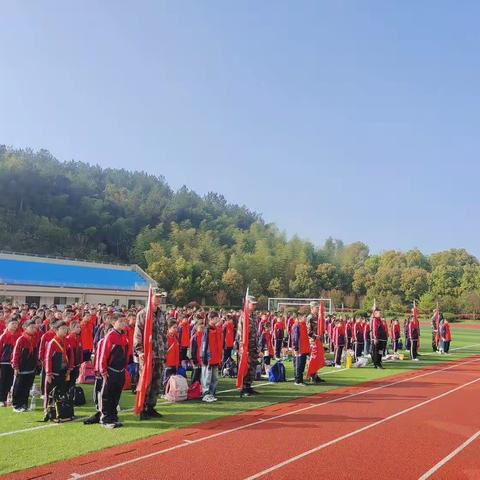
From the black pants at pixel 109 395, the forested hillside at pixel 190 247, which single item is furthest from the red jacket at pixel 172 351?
the forested hillside at pixel 190 247

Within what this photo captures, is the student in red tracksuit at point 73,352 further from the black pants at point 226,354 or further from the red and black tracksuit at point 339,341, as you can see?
the red and black tracksuit at point 339,341

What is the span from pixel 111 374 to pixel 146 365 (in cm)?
89

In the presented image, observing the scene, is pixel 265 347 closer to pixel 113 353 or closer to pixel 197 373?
pixel 197 373

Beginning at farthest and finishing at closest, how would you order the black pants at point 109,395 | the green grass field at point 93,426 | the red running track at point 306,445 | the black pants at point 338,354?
the black pants at point 338,354
the black pants at point 109,395
the green grass field at point 93,426
the red running track at point 306,445

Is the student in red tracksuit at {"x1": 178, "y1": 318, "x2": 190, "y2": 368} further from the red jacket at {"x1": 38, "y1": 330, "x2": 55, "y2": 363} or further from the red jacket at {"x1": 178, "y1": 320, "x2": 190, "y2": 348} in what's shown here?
the red jacket at {"x1": 38, "y1": 330, "x2": 55, "y2": 363}

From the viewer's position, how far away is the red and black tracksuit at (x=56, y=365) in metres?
9.08

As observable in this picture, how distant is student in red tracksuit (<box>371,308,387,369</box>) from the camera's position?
58.9 ft

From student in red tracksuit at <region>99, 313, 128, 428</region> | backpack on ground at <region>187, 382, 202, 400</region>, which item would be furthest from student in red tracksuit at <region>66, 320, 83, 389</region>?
backpack on ground at <region>187, 382, 202, 400</region>

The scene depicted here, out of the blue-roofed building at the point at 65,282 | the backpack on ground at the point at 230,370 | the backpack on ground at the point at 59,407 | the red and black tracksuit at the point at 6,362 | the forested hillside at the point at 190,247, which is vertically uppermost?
the forested hillside at the point at 190,247

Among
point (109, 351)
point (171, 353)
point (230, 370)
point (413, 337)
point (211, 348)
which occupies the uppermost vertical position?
point (109, 351)

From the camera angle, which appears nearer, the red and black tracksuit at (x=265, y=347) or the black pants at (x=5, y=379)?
the black pants at (x=5, y=379)

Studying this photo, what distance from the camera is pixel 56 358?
30.0ft

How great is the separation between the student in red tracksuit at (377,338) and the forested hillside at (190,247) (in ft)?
137

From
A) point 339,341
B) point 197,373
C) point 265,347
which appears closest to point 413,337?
point 339,341
